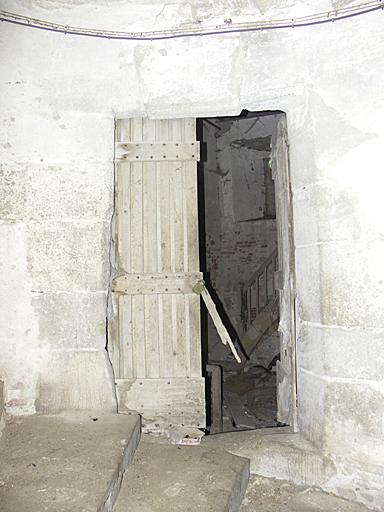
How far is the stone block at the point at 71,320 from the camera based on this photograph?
296 cm

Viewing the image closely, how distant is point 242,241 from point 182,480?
26.2ft

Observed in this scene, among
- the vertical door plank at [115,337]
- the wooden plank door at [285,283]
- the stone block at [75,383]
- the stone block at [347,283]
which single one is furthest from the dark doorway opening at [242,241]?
the stone block at [347,283]

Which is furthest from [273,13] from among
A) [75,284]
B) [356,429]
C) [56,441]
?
[56,441]

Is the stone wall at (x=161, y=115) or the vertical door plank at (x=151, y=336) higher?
the stone wall at (x=161, y=115)

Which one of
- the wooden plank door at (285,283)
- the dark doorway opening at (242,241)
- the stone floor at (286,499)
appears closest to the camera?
the stone floor at (286,499)

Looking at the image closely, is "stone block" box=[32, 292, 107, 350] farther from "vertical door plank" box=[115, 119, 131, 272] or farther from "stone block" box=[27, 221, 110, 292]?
"vertical door plank" box=[115, 119, 131, 272]

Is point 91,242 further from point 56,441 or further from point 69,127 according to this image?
point 56,441

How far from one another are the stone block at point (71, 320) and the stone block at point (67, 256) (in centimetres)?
7

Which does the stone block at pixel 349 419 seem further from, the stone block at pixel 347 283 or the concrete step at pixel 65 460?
the concrete step at pixel 65 460

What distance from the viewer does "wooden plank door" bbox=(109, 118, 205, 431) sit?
311cm

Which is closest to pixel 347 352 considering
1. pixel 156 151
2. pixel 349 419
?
pixel 349 419

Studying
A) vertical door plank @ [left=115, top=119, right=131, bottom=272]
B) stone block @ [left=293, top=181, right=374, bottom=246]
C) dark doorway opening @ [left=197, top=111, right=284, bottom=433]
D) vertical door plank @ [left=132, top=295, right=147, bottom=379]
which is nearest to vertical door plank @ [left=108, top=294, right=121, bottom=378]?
vertical door plank @ [left=132, top=295, right=147, bottom=379]

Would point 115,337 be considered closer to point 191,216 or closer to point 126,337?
point 126,337

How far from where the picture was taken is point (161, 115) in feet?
10.3
